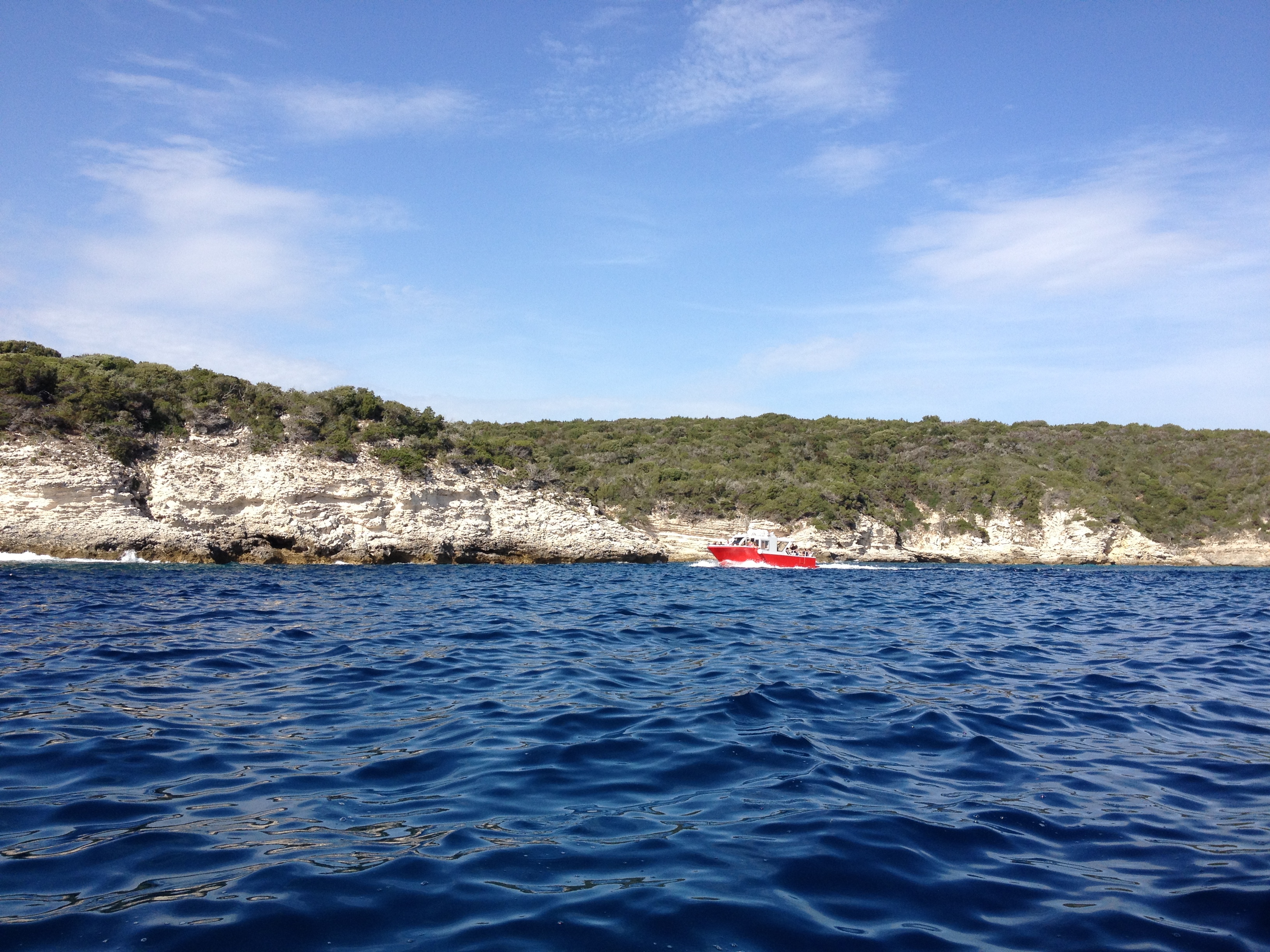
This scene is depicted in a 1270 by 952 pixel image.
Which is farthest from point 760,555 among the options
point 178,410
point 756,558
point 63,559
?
point 63,559

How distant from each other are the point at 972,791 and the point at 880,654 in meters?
6.15

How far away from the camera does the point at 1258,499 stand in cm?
6322

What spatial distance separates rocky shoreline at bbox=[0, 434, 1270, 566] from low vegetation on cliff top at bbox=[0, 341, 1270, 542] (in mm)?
1174

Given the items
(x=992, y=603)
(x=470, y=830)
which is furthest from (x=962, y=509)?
(x=470, y=830)

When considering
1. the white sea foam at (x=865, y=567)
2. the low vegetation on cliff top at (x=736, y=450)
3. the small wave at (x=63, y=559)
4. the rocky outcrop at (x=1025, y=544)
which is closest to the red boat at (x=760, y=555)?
the white sea foam at (x=865, y=567)

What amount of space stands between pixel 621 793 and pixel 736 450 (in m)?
59.9

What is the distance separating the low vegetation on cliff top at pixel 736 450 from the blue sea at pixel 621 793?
23682mm

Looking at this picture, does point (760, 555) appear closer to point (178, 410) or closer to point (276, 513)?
point (276, 513)

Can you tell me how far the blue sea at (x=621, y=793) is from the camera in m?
3.88

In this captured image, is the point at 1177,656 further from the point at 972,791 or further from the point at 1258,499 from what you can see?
the point at 1258,499

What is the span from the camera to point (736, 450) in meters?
64.8

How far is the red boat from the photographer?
142ft

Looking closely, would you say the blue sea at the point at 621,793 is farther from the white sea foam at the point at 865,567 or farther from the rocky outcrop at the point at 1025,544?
the rocky outcrop at the point at 1025,544

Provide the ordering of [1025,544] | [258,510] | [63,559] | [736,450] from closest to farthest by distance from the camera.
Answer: [63,559] < [258,510] < [1025,544] < [736,450]
